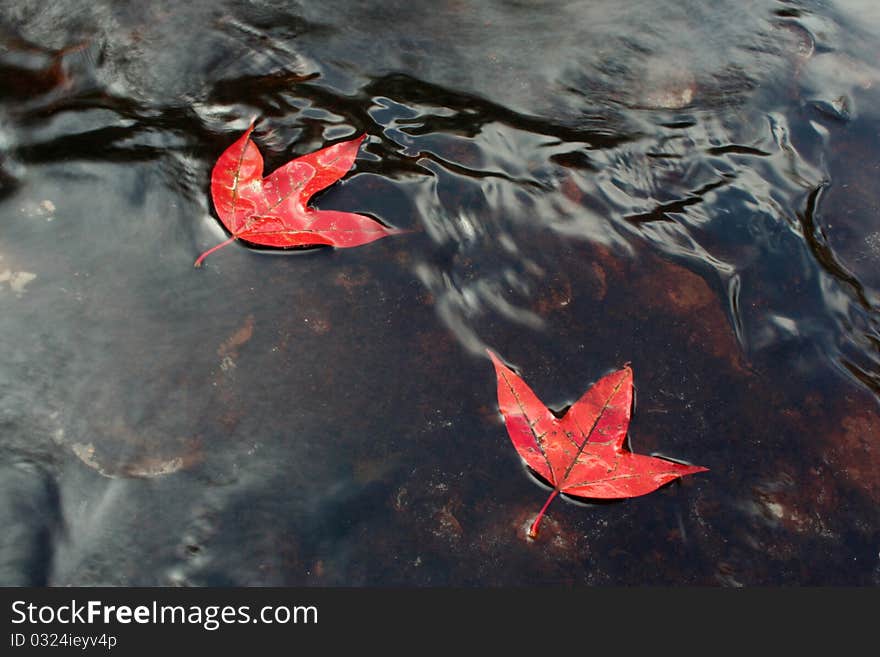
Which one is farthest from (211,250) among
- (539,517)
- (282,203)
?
(539,517)

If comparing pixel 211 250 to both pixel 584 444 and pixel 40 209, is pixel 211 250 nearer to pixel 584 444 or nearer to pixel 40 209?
pixel 40 209

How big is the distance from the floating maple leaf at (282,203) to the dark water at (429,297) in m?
0.04

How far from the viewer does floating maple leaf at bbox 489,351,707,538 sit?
1.61 meters

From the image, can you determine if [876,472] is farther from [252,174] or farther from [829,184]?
[252,174]

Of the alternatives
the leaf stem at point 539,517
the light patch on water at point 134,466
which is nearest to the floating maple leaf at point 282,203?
the light patch on water at point 134,466

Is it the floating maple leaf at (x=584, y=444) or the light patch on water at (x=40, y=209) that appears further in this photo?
the light patch on water at (x=40, y=209)

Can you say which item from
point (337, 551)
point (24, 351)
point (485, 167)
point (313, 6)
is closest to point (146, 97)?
point (313, 6)

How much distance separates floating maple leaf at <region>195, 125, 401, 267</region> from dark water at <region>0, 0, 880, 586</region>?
43mm

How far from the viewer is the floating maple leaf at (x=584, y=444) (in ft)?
5.30

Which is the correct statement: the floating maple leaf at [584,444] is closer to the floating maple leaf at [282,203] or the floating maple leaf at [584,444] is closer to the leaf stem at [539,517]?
the leaf stem at [539,517]

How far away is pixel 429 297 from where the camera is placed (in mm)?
1841

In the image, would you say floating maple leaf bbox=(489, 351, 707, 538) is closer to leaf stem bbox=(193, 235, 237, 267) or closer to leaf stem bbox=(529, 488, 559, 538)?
leaf stem bbox=(529, 488, 559, 538)

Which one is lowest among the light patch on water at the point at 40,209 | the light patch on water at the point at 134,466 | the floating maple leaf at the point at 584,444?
the light patch on water at the point at 134,466

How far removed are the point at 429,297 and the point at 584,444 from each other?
0.54 meters
